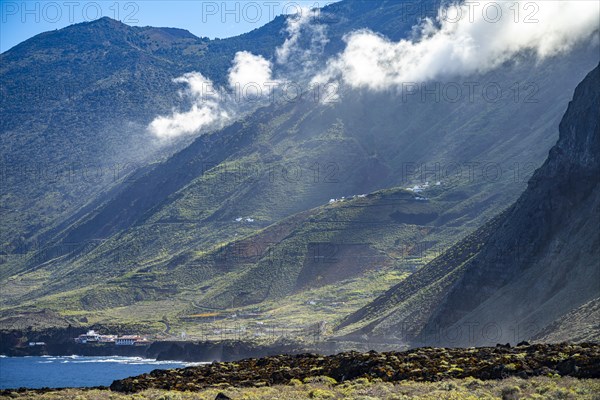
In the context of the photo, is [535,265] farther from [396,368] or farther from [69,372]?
[396,368]

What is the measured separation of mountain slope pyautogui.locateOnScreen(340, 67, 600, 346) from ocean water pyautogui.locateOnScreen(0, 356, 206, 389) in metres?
42.0

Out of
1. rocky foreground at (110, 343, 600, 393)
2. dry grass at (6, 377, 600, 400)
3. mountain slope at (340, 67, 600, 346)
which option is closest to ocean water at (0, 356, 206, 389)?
mountain slope at (340, 67, 600, 346)

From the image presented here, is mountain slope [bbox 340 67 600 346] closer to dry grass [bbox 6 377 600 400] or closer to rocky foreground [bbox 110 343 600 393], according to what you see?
rocky foreground [bbox 110 343 600 393]

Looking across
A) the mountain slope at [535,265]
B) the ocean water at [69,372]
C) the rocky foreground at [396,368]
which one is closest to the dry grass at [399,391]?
the rocky foreground at [396,368]

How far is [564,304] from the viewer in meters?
118

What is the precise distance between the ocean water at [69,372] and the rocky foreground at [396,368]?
244 feet

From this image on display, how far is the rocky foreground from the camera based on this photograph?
49.5 m

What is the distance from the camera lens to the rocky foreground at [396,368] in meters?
49.5

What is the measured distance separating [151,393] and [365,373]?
438 inches

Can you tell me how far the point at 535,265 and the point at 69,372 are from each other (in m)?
80.0

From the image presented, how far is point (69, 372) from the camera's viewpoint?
169375mm

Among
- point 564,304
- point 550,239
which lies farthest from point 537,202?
point 564,304

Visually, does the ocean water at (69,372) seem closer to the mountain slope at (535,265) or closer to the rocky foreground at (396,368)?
the mountain slope at (535,265)

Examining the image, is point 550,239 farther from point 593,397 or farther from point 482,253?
point 593,397
